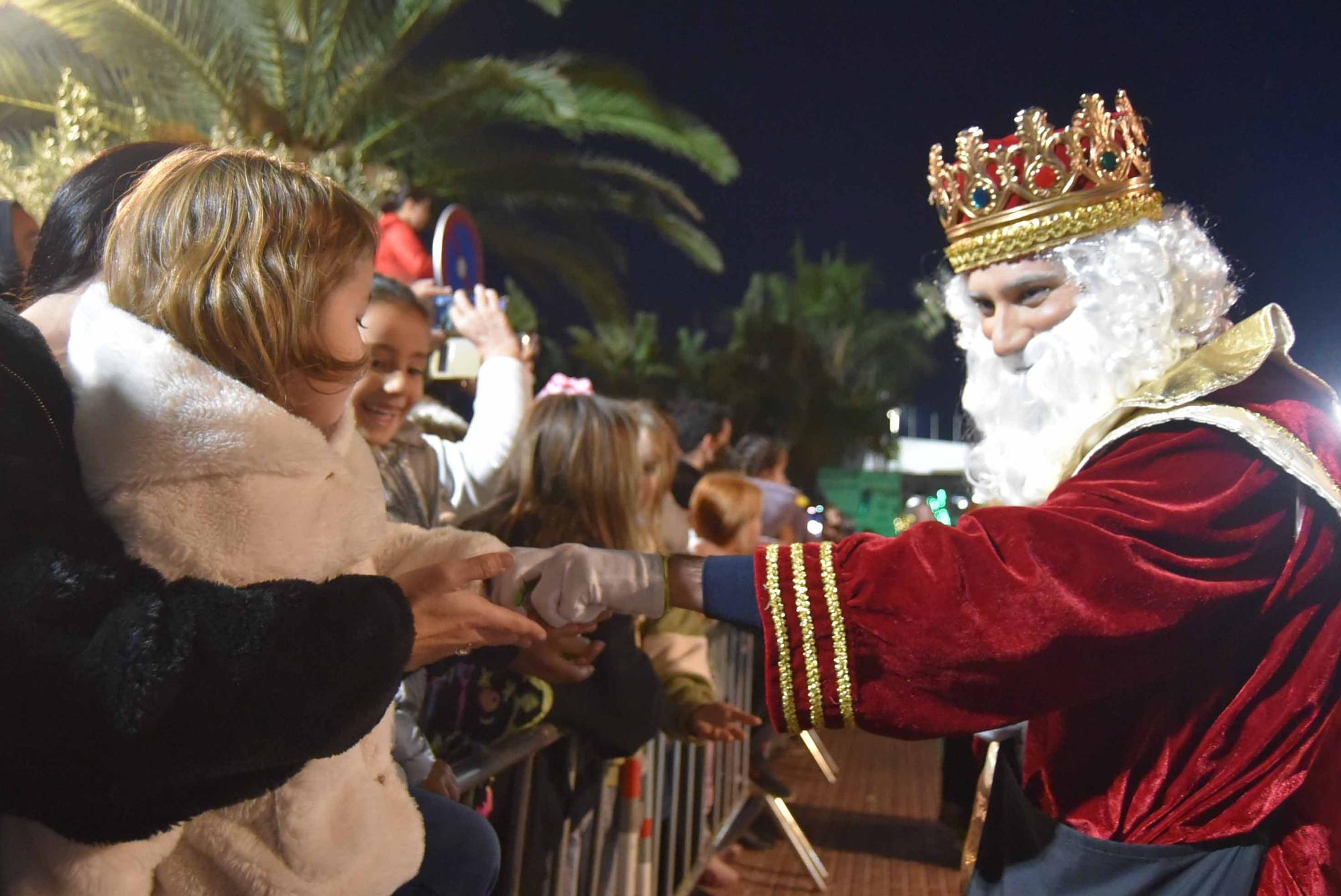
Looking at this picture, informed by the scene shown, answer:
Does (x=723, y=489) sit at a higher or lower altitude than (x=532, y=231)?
lower

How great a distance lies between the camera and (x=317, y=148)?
8453mm

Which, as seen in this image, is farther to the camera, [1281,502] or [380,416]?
[380,416]

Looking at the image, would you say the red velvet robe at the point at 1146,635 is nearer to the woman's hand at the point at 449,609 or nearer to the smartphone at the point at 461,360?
the woman's hand at the point at 449,609

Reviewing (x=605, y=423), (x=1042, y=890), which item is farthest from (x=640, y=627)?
(x=1042, y=890)

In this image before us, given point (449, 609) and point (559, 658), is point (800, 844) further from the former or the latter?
point (449, 609)

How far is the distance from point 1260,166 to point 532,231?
25.0ft

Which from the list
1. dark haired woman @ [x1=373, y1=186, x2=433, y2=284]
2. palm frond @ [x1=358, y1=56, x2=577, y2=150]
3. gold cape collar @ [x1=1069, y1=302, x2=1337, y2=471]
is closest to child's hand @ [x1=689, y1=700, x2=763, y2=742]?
gold cape collar @ [x1=1069, y1=302, x2=1337, y2=471]

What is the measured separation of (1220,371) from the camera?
6.38 ft

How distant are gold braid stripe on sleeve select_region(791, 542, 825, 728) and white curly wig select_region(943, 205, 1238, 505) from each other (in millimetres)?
691

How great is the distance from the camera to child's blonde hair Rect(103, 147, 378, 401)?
1308 mm

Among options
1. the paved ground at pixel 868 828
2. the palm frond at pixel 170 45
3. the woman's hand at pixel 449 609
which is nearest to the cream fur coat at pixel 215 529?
the woman's hand at pixel 449 609

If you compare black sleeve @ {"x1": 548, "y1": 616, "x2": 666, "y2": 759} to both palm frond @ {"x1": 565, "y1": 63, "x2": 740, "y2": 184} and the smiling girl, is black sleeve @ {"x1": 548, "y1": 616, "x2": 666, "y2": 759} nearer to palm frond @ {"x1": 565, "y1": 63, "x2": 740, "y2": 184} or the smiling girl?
the smiling girl

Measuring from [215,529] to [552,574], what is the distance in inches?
33.4

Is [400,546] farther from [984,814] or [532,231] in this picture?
[532,231]
